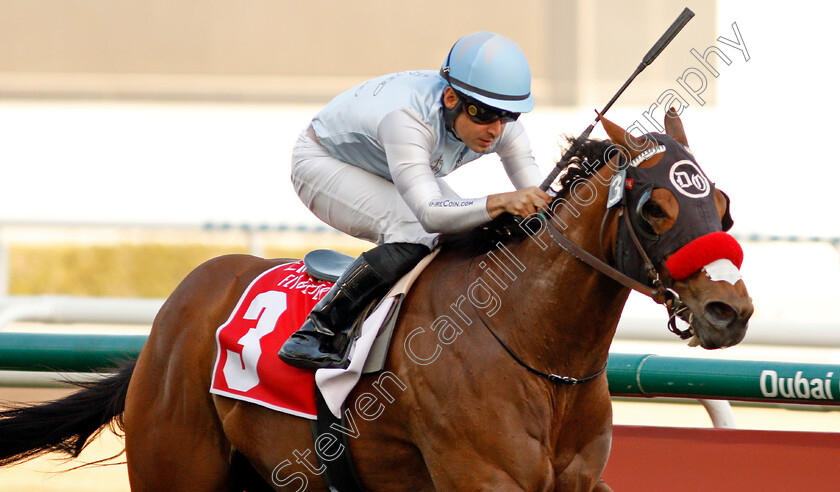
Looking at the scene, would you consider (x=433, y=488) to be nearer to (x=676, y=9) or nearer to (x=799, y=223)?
(x=799, y=223)

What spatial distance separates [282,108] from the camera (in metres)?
12.0

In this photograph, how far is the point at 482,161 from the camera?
9758 mm

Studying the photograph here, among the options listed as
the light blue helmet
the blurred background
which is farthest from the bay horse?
the blurred background

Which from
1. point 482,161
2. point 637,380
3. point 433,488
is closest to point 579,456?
point 433,488

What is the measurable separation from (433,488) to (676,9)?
9.62 m

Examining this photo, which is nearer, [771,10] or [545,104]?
[771,10]

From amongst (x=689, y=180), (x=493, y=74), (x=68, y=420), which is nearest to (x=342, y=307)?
(x=493, y=74)

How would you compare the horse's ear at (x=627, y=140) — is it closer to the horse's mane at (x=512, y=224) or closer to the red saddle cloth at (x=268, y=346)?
the horse's mane at (x=512, y=224)

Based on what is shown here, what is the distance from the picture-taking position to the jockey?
2641 millimetres

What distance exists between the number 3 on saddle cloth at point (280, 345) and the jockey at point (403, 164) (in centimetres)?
7

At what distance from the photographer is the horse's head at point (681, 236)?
217cm

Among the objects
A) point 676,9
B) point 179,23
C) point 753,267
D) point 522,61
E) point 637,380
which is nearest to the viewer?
point 522,61

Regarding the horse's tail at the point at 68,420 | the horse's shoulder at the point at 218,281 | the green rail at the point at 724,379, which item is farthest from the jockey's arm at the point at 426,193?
the horse's tail at the point at 68,420

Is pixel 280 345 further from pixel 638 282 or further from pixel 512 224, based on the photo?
pixel 638 282
